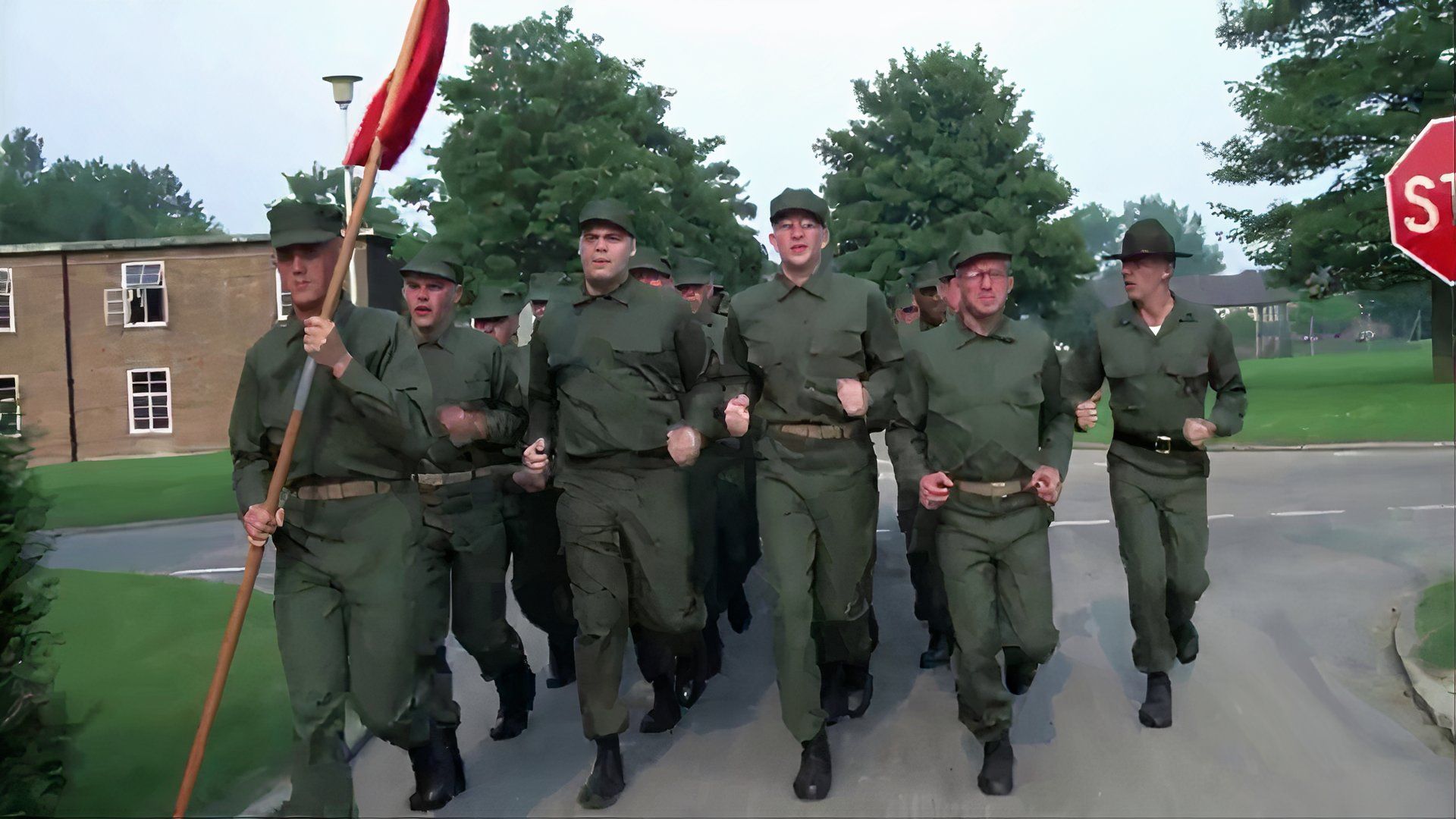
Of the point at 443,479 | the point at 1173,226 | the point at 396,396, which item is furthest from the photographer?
the point at 1173,226

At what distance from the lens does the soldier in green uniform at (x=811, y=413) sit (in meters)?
6.29

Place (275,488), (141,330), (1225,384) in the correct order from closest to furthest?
(275,488) → (1225,384) → (141,330)

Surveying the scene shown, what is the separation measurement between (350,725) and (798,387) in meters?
2.88

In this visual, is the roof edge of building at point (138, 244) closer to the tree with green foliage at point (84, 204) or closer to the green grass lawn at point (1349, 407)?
the tree with green foliage at point (84, 204)

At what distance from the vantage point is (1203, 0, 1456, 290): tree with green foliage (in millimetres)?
33688

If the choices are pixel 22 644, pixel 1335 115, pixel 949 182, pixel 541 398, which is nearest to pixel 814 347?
pixel 541 398

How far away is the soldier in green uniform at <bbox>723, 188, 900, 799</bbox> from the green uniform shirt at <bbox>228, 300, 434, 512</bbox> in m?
1.69

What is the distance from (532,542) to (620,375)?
184cm

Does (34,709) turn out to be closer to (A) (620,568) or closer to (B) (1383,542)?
(A) (620,568)

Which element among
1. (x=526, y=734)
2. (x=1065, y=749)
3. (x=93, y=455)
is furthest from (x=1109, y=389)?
(x=93, y=455)

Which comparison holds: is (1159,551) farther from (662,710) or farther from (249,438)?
(249,438)

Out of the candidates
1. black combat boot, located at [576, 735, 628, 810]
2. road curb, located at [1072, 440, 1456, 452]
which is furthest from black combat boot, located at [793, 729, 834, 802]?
road curb, located at [1072, 440, 1456, 452]

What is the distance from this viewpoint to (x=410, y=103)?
17.4 ft

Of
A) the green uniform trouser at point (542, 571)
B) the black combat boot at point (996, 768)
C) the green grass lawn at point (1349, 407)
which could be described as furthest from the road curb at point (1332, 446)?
the black combat boot at point (996, 768)
